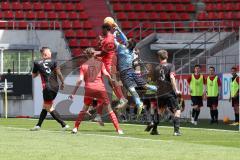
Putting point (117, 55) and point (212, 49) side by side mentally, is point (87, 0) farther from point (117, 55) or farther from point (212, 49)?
point (117, 55)

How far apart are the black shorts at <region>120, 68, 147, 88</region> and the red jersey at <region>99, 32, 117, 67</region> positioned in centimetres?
135

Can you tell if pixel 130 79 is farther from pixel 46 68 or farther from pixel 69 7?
pixel 69 7

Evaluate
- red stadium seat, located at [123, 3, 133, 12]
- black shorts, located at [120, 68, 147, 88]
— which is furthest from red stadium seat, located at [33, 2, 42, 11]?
black shorts, located at [120, 68, 147, 88]

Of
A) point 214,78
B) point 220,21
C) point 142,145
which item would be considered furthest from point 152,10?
point 142,145

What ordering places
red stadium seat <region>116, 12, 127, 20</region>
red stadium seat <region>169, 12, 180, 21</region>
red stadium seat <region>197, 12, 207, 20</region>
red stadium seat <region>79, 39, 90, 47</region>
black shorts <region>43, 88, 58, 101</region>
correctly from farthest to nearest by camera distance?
red stadium seat <region>169, 12, 180, 21</region>
red stadium seat <region>197, 12, 207, 20</region>
red stadium seat <region>116, 12, 127, 20</region>
red stadium seat <region>79, 39, 90, 47</region>
black shorts <region>43, 88, 58, 101</region>

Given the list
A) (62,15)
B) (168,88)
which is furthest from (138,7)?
(168,88)

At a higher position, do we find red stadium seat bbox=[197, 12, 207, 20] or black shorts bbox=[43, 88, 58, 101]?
red stadium seat bbox=[197, 12, 207, 20]

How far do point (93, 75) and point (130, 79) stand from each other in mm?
3064

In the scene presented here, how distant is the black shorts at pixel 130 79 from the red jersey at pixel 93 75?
2.19m

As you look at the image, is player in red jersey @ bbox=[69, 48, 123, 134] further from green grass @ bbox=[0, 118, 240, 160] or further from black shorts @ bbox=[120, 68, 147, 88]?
black shorts @ bbox=[120, 68, 147, 88]

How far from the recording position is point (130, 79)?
2327 cm

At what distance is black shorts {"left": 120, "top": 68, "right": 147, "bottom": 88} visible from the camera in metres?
23.1

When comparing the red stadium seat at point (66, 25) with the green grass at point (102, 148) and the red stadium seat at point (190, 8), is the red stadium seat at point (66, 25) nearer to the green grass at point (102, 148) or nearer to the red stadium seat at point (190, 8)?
the red stadium seat at point (190, 8)

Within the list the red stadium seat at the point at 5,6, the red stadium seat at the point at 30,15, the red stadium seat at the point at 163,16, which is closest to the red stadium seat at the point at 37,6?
the red stadium seat at the point at 30,15
